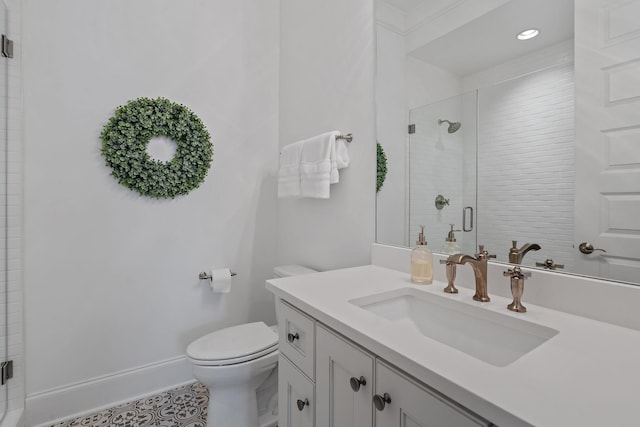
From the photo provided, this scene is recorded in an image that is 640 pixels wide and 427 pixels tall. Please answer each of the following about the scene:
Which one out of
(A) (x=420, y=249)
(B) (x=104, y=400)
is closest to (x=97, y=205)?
(B) (x=104, y=400)

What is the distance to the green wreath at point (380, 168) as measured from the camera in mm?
1456

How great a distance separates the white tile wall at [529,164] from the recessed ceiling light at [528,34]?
0.12 meters

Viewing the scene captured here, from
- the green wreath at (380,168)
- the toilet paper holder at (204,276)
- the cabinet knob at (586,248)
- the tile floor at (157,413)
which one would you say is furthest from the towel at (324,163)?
the tile floor at (157,413)

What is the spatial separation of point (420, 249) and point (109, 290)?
1.73 m

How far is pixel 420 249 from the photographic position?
1138mm

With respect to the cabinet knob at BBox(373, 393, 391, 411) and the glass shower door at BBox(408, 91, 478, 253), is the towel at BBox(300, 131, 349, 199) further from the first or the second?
Result: the cabinet knob at BBox(373, 393, 391, 411)

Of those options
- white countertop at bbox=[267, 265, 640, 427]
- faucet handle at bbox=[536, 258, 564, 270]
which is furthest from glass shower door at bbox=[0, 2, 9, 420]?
faucet handle at bbox=[536, 258, 564, 270]

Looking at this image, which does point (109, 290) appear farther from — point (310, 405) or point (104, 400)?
point (310, 405)

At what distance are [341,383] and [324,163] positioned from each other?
1067 millimetres

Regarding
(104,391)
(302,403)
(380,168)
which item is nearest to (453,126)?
(380,168)

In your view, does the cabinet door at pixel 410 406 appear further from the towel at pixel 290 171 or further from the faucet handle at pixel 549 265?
the towel at pixel 290 171

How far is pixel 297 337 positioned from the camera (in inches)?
39.7

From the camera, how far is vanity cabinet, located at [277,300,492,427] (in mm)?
583

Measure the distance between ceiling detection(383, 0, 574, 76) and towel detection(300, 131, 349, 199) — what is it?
560 millimetres
